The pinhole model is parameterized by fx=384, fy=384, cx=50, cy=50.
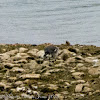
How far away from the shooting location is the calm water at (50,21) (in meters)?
17.5

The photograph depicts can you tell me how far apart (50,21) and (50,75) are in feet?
48.0

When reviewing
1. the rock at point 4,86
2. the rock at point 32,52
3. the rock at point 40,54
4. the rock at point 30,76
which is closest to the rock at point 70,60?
the rock at point 40,54

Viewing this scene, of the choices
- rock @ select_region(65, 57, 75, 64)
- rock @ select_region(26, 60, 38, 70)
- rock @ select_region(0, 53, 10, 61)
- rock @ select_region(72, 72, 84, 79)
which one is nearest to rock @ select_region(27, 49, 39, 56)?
rock @ select_region(0, 53, 10, 61)

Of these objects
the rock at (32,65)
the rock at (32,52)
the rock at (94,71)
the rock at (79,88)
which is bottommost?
the rock at (79,88)

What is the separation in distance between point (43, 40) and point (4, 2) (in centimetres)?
1787

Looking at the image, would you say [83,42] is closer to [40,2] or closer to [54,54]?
[54,54]

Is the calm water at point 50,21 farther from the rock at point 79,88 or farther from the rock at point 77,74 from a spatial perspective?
the rock at point 79,88

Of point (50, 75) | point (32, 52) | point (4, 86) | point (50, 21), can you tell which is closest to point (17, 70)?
point (50, 75)

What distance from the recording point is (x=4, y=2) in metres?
33.9

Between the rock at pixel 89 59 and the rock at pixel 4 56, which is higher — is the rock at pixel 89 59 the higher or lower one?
the lower one

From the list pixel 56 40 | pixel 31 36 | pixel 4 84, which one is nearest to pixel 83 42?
pixel 56 40

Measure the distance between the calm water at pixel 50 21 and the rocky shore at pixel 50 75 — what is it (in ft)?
20.0

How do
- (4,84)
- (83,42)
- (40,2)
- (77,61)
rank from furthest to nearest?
(40,2) < (83,42) < (77,61) < (4,84)

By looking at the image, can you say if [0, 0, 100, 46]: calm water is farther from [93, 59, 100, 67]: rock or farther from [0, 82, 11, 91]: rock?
[0, 82, 11, 91]: rock
